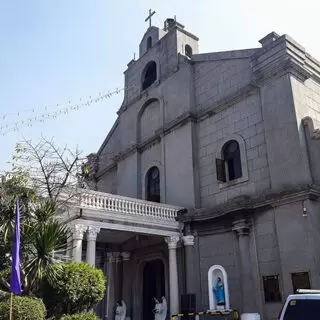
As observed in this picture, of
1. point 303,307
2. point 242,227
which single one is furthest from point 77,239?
point 303,307

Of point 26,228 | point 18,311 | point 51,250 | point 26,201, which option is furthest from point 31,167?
point 18,311

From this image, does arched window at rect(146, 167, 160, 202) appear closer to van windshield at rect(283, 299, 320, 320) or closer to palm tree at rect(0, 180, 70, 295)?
palm tree at rect(0, 180, 70, 295)

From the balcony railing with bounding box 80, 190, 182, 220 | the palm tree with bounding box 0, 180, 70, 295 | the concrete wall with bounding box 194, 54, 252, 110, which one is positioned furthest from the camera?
the concrete wall with bounding box 194, 54, 252, 110

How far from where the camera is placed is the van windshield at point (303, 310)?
6.42m

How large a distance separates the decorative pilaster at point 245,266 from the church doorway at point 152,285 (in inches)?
213

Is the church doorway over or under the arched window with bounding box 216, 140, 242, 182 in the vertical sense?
under

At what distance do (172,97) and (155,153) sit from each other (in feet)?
10.1

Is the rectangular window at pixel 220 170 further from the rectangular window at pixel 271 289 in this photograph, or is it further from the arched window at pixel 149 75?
the arched window at pixel 149 75

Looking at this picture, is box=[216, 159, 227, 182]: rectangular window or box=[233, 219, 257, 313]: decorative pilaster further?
box=[216, 159, 227, 182]: rectangular window

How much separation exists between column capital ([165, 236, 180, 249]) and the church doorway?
279 cm

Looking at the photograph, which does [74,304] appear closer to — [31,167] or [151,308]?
[31,167]

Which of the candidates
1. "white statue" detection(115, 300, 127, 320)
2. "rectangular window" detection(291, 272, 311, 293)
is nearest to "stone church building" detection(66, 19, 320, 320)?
"rectangular window" detection(291, 272, 311, 293)

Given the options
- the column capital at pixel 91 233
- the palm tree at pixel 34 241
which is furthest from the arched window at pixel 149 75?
the palm tree at pixel 34 241

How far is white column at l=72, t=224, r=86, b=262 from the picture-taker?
47.1 ft
